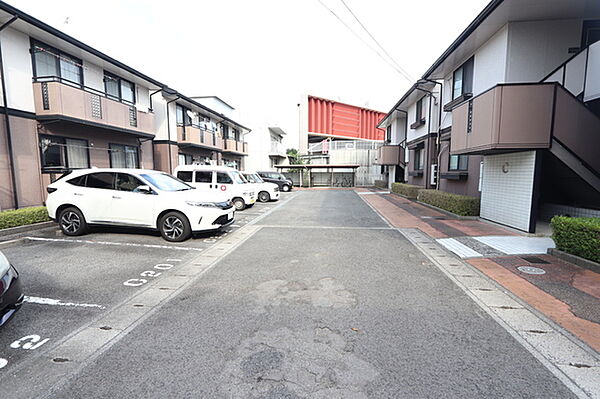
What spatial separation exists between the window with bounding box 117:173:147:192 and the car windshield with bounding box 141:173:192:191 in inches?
7.5

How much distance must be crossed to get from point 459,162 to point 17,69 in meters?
15.3

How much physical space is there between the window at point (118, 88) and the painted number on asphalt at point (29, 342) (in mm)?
11175

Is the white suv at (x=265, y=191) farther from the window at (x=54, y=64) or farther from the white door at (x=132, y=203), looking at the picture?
the white door at (x=132, y=203)

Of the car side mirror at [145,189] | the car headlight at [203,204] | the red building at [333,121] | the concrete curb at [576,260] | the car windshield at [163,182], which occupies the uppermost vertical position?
the red building at [333,121]

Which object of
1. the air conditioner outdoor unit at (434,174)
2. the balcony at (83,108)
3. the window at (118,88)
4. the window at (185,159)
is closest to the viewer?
the balcony at (83,108)

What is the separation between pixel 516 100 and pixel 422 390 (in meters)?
7.05

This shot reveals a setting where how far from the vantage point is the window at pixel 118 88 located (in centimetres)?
1195

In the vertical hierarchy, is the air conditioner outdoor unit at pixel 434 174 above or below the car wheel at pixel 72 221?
above

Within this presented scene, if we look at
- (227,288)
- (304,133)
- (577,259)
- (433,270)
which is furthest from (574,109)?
(304,133)

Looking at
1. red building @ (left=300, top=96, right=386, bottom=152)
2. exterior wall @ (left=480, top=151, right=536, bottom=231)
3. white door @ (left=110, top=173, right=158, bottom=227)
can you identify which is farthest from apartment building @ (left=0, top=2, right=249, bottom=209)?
red building @ (left=300, top=96, right=386, bottom=152)

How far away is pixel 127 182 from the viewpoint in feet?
21.8

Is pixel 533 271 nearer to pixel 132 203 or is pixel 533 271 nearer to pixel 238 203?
pixel 132 203

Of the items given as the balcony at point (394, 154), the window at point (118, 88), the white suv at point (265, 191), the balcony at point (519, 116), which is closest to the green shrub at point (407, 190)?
the balcony at point (394, 154)

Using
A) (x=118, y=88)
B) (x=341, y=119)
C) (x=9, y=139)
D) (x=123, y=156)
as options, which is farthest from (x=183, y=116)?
(x=341, y=119)
